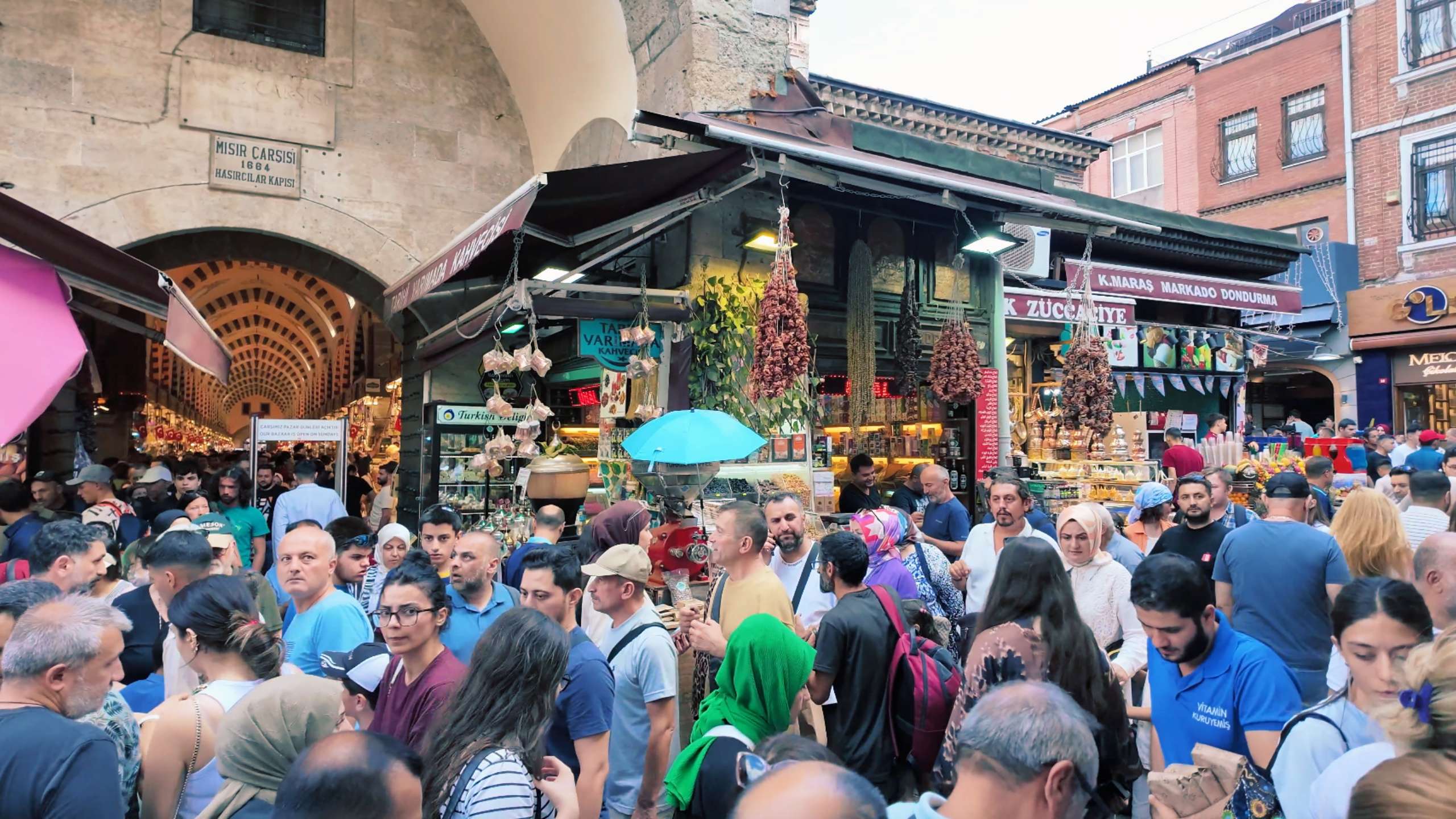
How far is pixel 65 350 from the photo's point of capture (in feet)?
11.5

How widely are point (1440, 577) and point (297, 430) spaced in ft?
28.9

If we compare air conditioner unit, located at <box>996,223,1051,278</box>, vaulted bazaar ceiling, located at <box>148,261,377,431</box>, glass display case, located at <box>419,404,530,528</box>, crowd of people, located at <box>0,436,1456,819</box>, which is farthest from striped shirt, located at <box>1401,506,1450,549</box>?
vaulted bazaar ceiling, located at <box>148,261,377,431</box>

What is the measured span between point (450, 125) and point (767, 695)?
891 cm

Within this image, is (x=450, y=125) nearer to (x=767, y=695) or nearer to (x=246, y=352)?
(x=767, y=695)

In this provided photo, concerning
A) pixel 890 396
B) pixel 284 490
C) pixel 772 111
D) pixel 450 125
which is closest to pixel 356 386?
pixel 284 490

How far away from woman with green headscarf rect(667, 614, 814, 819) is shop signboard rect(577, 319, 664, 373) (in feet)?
15.7

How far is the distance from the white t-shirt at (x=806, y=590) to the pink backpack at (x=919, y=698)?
1.14m

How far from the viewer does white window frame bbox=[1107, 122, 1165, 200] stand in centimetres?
2375

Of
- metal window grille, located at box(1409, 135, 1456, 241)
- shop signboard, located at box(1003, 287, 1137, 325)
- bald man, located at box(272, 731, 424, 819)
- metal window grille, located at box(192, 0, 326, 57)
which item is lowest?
bald man, located at box(272, 731, 424, 819)

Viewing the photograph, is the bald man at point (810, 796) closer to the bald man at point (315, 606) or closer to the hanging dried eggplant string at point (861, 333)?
the bald man at point (315, 606)

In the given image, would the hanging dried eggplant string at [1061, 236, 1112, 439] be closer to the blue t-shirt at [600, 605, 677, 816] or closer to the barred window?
the blue t-shirt at [600, 605, 677, 816]

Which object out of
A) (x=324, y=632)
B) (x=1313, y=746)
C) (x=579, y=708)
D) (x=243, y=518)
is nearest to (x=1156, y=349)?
(x=1313, y=746)

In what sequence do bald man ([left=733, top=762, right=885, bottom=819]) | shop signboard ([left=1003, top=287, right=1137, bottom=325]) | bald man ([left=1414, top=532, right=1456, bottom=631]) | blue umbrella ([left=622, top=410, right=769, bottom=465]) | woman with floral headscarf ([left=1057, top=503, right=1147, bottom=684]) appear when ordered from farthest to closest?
shop signboard ([left=1003, top=287, right=1137, bottom=325])
blue umbrella ([left=622, top=410, right=769, bottom=465])
woman with floral headscarf ([left=1057, top=503, right=1147, bottom=684])
bald man ([left=1414, top=532, right=1456, bottom=631])
bald man ([left=733, top=762, right=885, bottom=819])

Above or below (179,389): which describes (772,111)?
above
